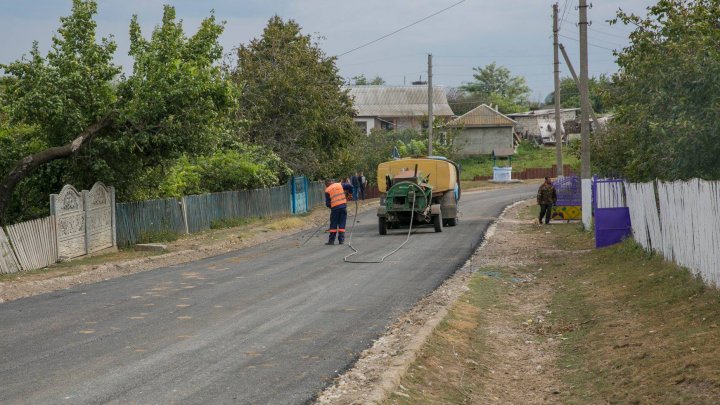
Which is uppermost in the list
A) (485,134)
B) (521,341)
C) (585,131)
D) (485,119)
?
(485,119)

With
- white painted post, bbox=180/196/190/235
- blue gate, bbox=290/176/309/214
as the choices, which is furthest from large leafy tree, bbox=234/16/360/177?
white painted post, bbox=180/196/190/235

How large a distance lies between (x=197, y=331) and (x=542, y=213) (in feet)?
76.2

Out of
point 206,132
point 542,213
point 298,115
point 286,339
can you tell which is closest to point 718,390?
point 286,339

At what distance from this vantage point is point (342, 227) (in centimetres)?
2720

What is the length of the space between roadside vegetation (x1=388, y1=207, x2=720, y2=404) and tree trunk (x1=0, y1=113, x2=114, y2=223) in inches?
444

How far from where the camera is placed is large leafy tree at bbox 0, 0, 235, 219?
78.3 ft

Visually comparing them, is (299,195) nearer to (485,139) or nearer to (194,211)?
(194,211)

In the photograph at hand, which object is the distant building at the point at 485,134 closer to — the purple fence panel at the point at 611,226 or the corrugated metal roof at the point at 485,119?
the corrugated metal roof at the point at 485,119

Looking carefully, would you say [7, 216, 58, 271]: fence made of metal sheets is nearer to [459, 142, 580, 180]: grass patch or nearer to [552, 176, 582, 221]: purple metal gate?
[552, 176, 582, 221]: purple metal gate

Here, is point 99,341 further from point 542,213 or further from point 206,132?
point 542,213

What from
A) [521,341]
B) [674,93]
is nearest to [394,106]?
[674,93]

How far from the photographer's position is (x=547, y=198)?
33156 mm

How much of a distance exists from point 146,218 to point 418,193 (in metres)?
8.74

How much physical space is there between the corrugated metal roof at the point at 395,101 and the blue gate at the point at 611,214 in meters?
75.8
